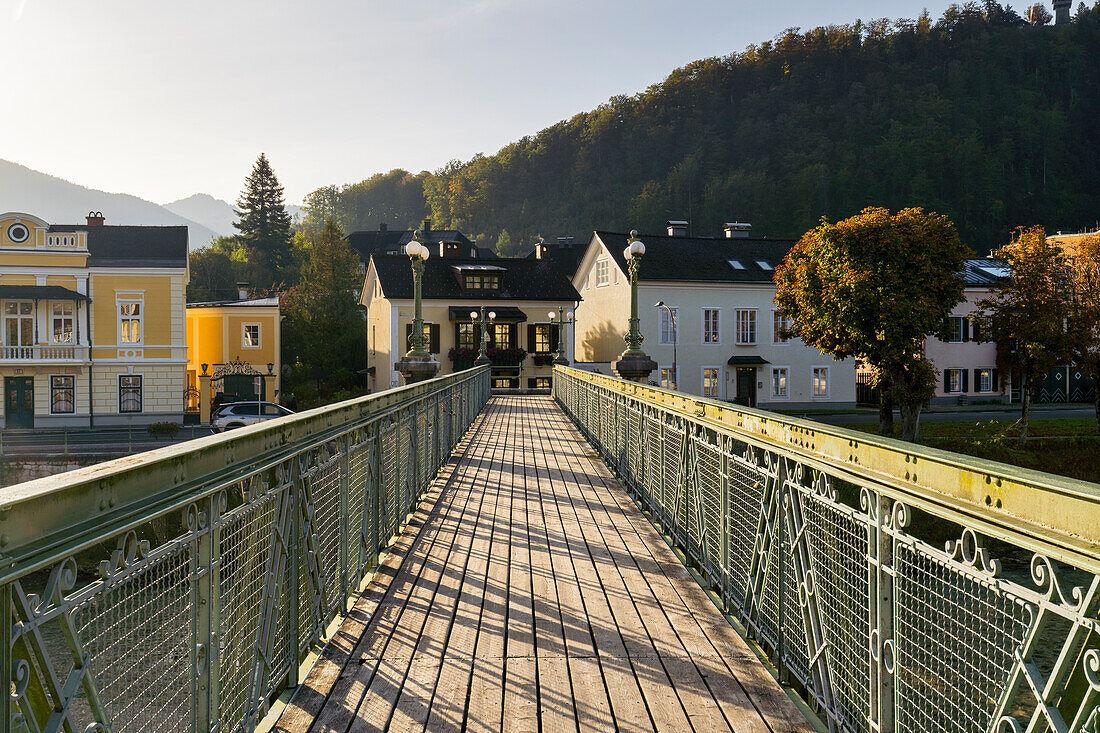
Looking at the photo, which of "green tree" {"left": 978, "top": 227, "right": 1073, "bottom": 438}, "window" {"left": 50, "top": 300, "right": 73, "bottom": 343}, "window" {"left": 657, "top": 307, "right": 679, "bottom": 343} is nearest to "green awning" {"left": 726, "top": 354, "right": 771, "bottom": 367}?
"window" {"left": 657, "top": 307, "right": 679, "bottom": 343}

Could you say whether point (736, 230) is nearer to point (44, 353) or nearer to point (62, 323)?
point (62, 323)

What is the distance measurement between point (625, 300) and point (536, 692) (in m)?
35.8

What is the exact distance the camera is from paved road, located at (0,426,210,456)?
82.4ft

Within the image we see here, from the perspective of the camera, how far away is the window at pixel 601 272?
41.8 m

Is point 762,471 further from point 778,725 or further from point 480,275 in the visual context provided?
point 480,275

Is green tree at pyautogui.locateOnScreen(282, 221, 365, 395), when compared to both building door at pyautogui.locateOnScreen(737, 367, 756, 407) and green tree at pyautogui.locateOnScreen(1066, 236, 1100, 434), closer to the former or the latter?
building door at pyautogui.locateOnScreen(737, 367, 756, 407)

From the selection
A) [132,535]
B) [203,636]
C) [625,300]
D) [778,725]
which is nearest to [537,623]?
[778,725]

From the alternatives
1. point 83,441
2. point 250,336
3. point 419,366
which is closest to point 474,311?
point 250,336

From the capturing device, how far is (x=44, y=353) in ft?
104

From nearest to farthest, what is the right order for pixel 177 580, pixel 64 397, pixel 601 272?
pixel 177 580 → pixel 64 397 → pixel 601 272

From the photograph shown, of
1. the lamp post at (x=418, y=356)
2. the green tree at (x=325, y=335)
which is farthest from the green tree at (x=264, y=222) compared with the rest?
the lamp post at (x=418, y=356)

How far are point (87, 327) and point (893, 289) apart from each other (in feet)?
111

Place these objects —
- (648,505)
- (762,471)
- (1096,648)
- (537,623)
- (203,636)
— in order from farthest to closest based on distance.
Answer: (648,505), (537,623), (762,471), (203,636), (1096,648)

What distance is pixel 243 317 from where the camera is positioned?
39.4 m
